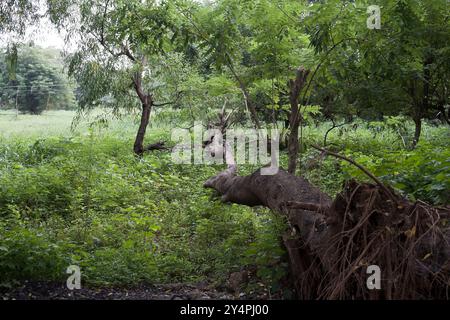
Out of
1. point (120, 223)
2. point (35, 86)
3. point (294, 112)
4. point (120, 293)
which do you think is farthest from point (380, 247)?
point (35, 86)

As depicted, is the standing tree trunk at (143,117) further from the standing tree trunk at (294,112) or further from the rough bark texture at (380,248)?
the rough bark texture at (380,248)

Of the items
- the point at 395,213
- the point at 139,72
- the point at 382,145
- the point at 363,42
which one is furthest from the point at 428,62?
the point at 395,213

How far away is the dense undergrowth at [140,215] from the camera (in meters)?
4.79

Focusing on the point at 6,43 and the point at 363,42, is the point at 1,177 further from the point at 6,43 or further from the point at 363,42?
the point at 363,42

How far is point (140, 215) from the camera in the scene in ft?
25.6

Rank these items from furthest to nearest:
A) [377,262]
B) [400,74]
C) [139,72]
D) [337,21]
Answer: [139,72], [400,74], [337,21], [377,262]

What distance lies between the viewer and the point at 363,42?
6.24 metres

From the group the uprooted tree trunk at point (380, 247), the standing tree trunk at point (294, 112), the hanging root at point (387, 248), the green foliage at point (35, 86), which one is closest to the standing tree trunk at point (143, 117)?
the standing tree trunk at point (294, 112)

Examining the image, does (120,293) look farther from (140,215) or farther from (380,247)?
(140,215)

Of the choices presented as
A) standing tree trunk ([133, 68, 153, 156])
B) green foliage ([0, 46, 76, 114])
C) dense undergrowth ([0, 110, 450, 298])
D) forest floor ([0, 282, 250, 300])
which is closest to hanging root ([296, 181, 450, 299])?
dense undergrowth ([0, 110, 450, 298])

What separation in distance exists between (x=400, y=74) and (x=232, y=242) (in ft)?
12.1

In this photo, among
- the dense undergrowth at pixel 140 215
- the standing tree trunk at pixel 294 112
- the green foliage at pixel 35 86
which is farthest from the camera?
the green foliage at pixel 35 86

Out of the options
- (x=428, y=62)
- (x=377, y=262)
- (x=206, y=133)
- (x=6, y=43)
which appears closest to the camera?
(x=377, y=262)

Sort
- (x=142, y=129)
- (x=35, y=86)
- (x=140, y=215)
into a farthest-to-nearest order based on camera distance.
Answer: (x=35, y=86), (x=142, y=129), (x=140, y=215)
